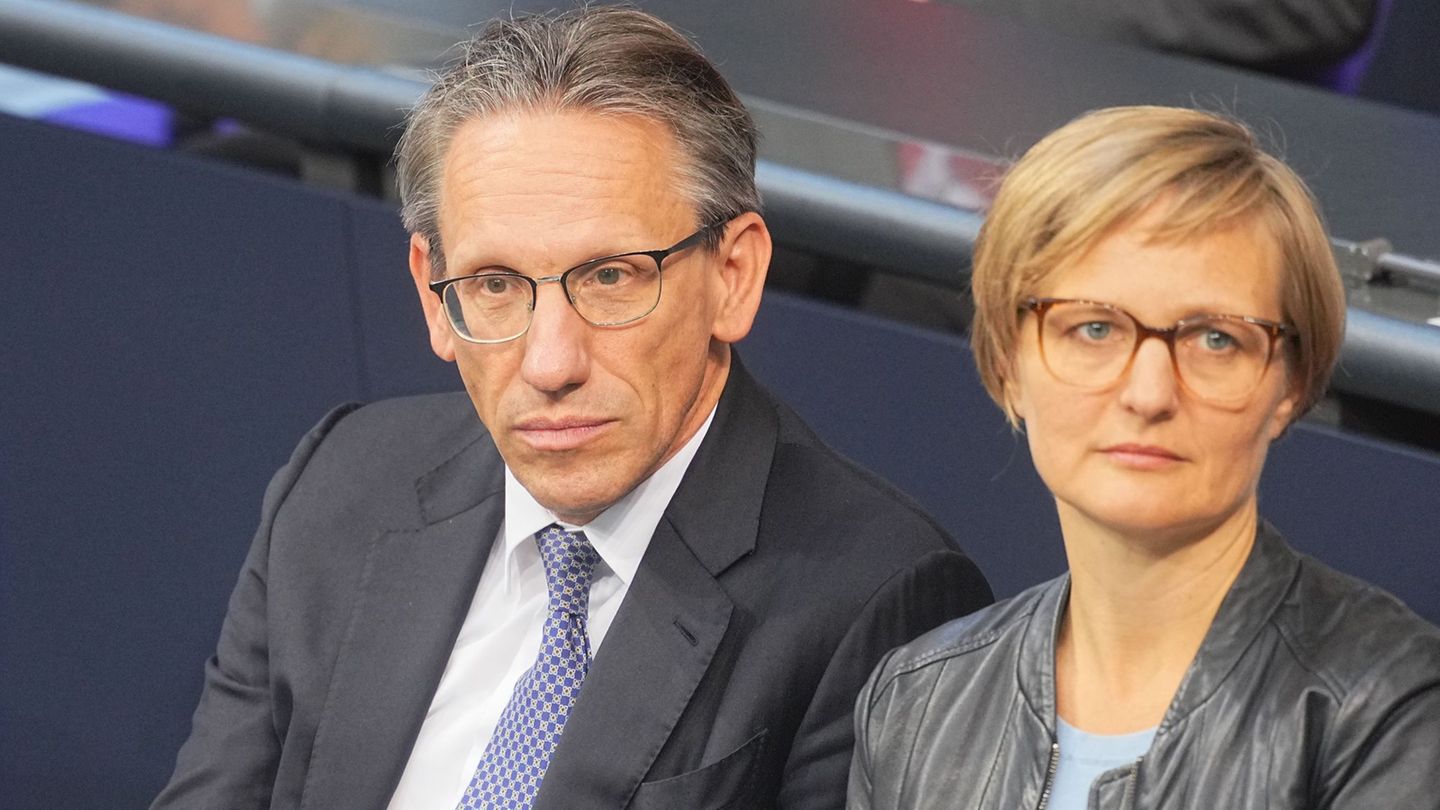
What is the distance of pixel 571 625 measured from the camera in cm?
189

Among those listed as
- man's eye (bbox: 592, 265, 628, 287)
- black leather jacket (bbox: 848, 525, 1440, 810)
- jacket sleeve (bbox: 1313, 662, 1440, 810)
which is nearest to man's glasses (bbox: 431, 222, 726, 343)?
man's eye (bbox: 592, 265, 628, 287)

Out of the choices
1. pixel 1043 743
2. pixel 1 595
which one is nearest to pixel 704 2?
pixel 1 595

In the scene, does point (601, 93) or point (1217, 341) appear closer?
point (1217, 341)

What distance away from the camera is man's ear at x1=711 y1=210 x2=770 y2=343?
188 centimetres

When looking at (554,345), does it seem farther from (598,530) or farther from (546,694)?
(546,694)

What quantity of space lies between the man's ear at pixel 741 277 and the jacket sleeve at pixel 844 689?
0.92ft

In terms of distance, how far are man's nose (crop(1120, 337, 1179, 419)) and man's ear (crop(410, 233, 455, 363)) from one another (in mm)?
722

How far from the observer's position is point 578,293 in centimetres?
179

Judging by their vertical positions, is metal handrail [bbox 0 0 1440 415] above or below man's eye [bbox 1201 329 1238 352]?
above

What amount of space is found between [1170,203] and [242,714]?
45.5 inches

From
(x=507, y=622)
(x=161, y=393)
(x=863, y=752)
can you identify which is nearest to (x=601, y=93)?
(x=507, y=622)

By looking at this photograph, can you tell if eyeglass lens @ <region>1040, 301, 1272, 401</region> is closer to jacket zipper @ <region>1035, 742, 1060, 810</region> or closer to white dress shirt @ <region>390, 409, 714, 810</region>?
jacket zipper @ <region>1035, 742, 1060, 810</region>

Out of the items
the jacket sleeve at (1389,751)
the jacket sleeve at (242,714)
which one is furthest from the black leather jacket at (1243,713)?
the jacket sleeve at (242,714)

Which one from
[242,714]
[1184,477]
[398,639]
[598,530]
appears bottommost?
[242,714]
